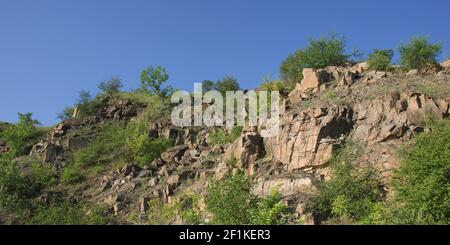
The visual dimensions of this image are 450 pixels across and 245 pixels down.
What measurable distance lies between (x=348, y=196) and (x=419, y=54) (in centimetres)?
1254

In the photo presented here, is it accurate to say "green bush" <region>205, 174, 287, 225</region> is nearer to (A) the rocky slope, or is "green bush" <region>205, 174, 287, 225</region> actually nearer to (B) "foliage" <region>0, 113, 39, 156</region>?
(A) the rocky slope

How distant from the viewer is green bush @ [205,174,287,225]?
1556 centimetres

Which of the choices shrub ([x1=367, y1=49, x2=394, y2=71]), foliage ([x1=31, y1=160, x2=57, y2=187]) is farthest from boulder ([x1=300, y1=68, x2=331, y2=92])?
foliage ([x1=31, y1=160, x2=57, y2=187])

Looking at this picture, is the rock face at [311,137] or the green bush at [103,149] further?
the green bush at [103,149]

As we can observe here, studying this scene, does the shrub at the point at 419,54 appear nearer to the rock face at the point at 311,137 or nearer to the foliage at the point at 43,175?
the rock face at the point at 311,137

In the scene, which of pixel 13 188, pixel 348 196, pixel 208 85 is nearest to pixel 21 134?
pixel 13 188

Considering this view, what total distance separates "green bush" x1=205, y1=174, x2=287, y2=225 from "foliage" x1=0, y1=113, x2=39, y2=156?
21.6m

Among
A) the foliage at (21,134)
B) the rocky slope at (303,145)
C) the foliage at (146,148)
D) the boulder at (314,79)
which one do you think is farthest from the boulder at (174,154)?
the foliage at (21,134)

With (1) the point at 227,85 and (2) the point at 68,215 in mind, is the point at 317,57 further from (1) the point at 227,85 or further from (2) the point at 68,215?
(2) the point at 68,215

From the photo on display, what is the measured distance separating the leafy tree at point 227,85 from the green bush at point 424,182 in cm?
1972

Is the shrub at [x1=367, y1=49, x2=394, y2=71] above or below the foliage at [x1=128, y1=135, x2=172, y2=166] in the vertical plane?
above

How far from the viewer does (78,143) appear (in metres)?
33.3

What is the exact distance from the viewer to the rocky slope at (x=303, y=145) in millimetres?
19797
